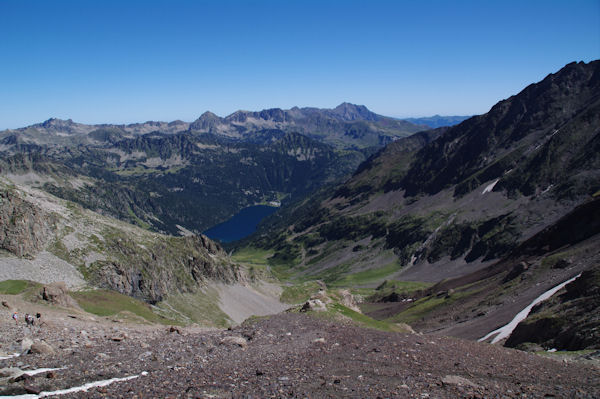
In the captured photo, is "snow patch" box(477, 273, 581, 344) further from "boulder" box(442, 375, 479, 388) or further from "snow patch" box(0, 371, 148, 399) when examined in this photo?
"snow patch" box(0, 371, 148, 399)

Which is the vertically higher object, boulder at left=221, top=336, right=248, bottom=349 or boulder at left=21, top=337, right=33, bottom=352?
boulder at left=21, top=337, right=33, bottom=352

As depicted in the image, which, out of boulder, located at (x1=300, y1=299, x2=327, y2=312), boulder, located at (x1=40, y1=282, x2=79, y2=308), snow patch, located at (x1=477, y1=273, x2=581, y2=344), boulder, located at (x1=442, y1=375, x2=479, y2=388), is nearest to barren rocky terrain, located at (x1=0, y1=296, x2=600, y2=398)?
boulder, located at (x1=442, y1=375, x2=479, y2=388)

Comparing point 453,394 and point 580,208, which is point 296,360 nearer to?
point 453,394

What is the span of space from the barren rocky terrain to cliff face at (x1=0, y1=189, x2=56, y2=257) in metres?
68.6

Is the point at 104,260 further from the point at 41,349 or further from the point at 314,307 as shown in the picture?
the point at 41,349

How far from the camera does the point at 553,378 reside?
2258cm

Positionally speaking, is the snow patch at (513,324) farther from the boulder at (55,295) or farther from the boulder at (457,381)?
the boulder at (55,295)

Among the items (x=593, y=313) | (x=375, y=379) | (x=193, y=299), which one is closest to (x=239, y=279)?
(x=193, y=299)

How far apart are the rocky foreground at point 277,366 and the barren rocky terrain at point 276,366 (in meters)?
0.06

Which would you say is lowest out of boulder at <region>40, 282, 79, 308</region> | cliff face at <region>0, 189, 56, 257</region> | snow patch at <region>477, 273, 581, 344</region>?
snow patch at <region>477, 273, 581, 344</region>

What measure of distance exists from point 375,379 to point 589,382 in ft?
41.3

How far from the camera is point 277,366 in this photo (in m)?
22.0

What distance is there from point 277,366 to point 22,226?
9448cm

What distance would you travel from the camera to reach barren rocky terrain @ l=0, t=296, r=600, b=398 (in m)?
18.0
